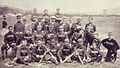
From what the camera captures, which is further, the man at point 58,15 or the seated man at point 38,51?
the man at point 58,15

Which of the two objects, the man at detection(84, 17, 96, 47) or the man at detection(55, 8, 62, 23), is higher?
the man at detection(55, 8, 62, 23)

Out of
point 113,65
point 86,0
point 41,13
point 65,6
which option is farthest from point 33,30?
point 113,65

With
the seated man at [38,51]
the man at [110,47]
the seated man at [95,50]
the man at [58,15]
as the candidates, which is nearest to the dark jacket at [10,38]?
the seated man at [38,51]

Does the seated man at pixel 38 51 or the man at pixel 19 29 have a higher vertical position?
the man at pixel 19 29

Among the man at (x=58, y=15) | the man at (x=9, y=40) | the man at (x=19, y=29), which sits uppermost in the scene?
the man at (x=58, y=15)

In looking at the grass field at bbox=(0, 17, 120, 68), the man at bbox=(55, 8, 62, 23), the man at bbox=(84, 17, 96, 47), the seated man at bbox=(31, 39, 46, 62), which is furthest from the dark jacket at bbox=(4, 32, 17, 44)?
the man at bbox=(84, 17, 96, 47)

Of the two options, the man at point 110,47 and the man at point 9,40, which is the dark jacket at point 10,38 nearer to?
the man at point 9,40

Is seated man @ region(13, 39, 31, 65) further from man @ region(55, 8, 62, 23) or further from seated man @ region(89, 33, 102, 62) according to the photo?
seated man @ region(89, 33, 102, 62)
